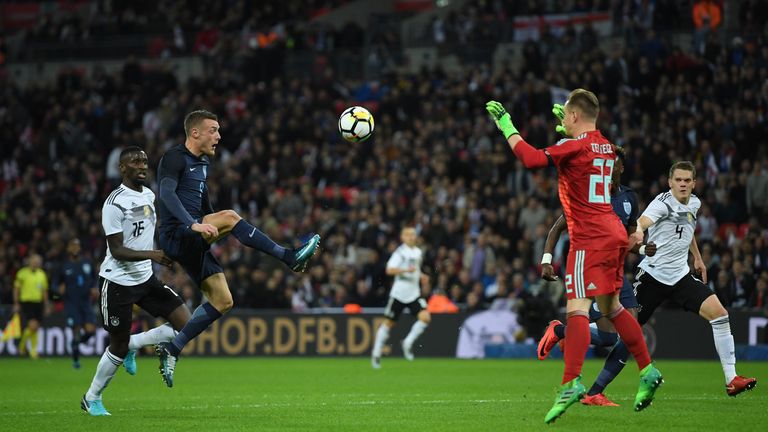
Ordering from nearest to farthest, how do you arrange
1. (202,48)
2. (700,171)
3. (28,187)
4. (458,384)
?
(458,384) → (700,171) → (28,187) → (202,48)

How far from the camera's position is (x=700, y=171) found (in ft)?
74.1

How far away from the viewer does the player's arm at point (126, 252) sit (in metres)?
9.83

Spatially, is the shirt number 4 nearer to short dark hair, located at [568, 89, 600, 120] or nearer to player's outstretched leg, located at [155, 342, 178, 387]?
short dark hair, located at [568, 89, 600, 120]

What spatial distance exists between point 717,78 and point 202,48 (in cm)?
1607

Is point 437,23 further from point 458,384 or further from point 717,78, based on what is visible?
point 458,384

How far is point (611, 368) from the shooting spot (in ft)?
33.8

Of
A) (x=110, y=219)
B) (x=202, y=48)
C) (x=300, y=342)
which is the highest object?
(x=202, y=48)

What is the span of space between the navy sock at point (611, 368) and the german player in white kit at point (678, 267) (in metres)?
0.98

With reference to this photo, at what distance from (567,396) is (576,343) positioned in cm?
49

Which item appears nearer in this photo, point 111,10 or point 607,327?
point 607,327

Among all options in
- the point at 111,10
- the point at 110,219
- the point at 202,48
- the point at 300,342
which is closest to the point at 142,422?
the point at 110,219

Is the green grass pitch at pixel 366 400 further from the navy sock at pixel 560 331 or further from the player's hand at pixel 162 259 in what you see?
the player's hand at pixel 162 259

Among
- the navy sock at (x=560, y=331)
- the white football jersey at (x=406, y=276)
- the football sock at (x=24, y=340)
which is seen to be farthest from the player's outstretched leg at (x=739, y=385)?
the football sock at (x=24, y=340)

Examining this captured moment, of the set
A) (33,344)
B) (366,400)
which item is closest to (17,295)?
(33,344)
